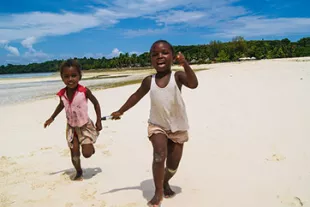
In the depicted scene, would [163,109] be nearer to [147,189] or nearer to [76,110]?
[147,189]

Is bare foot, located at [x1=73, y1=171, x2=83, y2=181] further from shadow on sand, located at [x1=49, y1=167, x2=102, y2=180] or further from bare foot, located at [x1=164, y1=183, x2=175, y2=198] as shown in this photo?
bare foot, located at [x1=164, y1=183, x2=175, y2=198]

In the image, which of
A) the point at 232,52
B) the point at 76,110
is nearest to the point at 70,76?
the point at 76,110

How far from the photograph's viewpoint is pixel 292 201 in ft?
10.1

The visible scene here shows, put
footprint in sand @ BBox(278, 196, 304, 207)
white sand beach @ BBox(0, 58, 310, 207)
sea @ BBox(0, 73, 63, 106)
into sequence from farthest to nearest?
sea @ BBox(0, 73, 63, 106), white sand beach @ BBox(0, 58, 310, 207), footprint in sand @ BBox(278, 196, 304, 207)

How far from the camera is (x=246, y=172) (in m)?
3.89

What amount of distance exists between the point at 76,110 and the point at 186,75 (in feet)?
6.04

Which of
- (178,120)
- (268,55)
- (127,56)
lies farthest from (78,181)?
(127,56)

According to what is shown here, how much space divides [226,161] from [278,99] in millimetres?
5258

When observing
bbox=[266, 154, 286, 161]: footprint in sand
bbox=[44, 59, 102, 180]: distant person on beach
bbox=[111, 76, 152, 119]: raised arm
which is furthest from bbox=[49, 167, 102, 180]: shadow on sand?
bbox=[266, 154, 286, 161]: footprint in sand

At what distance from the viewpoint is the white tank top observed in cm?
324

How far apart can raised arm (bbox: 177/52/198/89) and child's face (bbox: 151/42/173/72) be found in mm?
200

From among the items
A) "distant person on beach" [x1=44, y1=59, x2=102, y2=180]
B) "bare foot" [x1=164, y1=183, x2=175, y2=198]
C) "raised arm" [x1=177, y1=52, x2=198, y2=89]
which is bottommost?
"bare foot" [x1=164, y1=183, x2=175, y2=198]

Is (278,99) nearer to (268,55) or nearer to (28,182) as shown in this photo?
(28,182)

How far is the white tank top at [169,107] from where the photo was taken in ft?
10.6
